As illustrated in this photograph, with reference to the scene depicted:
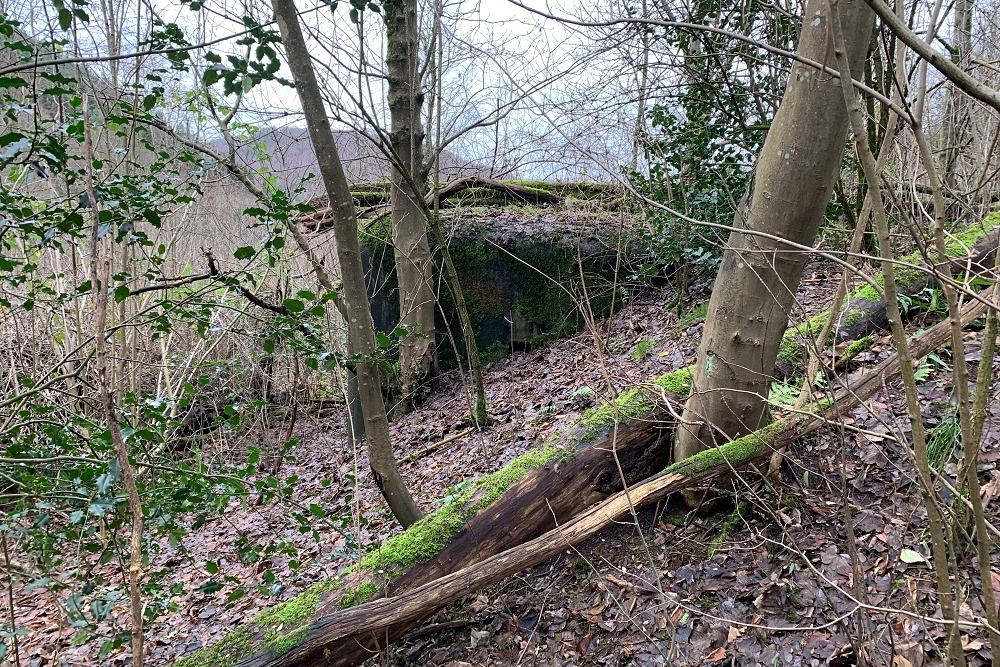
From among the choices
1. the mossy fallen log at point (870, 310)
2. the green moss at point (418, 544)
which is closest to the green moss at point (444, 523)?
the green moss at point (418, 544)

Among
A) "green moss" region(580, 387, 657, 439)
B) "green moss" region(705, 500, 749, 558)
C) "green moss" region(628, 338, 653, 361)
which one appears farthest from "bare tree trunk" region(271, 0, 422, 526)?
"green moss" region(628, 338, 653, 361)

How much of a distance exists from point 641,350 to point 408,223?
3063mm

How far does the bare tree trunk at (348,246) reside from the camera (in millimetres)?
2771

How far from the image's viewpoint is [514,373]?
686 cm

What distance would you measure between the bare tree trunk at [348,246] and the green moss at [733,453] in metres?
1.64

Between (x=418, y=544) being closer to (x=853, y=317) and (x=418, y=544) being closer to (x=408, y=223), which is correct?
(x=853, y=317)

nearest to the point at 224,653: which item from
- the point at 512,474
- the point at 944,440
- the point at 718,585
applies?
the point at 512,474

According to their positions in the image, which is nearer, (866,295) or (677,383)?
(677,383)

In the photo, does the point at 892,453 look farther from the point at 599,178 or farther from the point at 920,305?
the point at 599,178

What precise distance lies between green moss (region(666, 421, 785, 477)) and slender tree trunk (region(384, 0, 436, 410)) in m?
3.17

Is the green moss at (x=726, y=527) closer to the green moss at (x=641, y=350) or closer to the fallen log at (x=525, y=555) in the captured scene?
the fallen log at (x=525, y=555)

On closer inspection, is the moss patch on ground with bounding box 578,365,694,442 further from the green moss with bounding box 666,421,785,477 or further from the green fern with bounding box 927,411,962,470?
the green fern with bounding box 927,411,962,470

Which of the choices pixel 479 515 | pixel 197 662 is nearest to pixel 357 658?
pixel 197 662

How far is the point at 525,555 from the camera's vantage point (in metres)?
2.96
